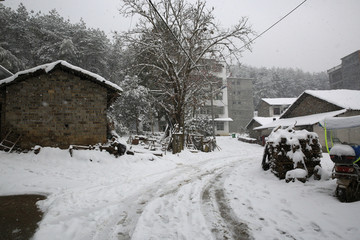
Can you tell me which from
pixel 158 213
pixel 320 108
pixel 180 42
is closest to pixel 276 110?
pixel 320 108

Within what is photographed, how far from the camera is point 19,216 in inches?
146

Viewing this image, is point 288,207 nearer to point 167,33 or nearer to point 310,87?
point 167,33

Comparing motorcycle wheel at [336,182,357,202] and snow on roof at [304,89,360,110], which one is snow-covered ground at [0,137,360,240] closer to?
motorcycle wheel at [336,182,357,202]

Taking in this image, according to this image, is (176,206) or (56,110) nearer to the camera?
(176,206)

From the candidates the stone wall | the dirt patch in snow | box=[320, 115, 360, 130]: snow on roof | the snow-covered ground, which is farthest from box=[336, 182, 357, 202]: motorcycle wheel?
the stone wall

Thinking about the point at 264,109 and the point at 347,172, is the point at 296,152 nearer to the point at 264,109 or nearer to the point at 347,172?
the point at 347,172

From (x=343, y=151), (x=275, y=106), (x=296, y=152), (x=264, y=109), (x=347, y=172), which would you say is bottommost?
(x=347, y=172)

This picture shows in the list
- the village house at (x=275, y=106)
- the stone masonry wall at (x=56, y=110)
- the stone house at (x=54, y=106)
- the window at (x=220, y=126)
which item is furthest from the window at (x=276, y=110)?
the stone masonry wall at (x=56, y=110)

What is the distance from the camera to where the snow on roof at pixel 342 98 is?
17312 millimetres

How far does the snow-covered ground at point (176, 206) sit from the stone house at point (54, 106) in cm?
233

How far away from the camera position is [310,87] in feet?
215

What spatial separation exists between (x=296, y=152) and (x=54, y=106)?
1165 cm

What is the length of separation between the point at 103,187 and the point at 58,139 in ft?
19.2

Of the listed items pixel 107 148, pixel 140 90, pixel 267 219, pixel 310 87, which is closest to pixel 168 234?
pixel 267 219
